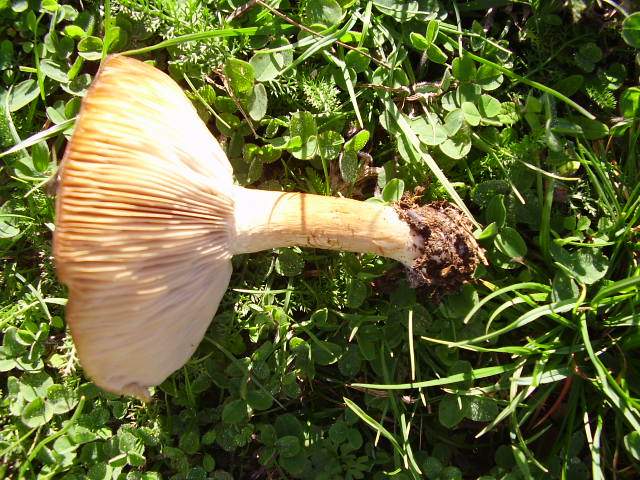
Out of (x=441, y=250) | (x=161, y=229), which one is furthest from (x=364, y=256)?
(x=161, y=229)

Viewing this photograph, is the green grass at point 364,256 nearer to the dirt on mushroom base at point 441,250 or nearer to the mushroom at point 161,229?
the dirt on mushroom base at point 441,250

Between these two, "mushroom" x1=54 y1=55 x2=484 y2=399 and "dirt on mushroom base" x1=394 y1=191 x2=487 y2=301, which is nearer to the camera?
"mushroom" x1=54 y1=55 x2=484 y2=399

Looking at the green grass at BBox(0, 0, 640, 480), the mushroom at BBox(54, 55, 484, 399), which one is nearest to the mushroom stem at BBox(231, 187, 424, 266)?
the mushroom at BBox(54, 55, 484, 399)

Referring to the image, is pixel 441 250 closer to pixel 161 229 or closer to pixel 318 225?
pixel 318 225

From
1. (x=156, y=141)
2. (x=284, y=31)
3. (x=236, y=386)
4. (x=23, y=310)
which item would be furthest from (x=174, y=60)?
(x=236, y=386)

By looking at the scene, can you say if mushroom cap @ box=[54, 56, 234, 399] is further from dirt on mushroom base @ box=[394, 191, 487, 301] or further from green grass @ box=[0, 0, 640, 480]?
dirt on mushroom base @ box=[394, 191, 487, 301]

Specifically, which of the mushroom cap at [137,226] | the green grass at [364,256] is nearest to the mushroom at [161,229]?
the mushroom cap at [137,226]

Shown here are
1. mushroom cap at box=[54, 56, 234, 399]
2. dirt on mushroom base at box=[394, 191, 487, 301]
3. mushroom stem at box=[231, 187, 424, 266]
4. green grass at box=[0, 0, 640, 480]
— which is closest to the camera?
mushroom cap at box=[54, 56, 234, 399]
